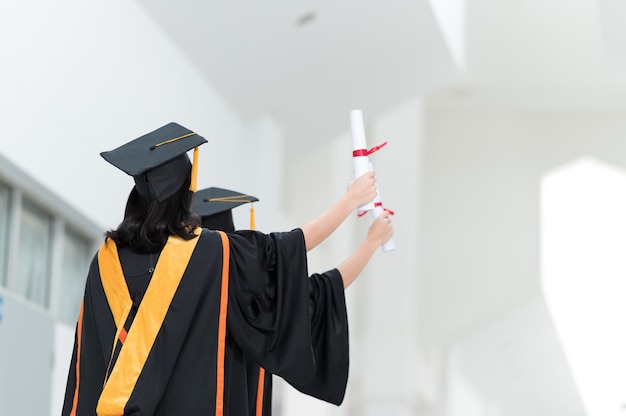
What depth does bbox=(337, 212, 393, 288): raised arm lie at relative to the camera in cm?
414

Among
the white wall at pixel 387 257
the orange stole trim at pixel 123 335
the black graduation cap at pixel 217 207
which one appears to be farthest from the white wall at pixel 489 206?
the orange stole trim at pixel 123 335

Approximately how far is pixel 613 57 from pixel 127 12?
4684 millimetres

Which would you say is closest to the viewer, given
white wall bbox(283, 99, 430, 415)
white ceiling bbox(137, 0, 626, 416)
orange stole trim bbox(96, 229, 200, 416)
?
orange stole trim bbox(96, 229, 200, 416)

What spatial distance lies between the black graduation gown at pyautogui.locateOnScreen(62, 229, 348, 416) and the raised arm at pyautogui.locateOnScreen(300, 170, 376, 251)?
0.07 metres

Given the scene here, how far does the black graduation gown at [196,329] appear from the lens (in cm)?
358

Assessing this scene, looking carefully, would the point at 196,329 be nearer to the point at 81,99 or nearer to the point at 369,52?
the point at 81,99

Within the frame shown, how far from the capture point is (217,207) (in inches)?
192

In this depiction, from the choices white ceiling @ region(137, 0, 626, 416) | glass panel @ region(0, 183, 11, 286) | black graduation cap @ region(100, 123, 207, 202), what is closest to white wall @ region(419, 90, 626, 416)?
white ceiling @ region(137, 0, 626, 416)

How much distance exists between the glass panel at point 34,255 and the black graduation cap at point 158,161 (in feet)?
9.60

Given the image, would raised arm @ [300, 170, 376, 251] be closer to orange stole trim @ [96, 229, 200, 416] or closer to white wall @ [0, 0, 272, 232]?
orange stole trim @ [96, 229, 200, 416]

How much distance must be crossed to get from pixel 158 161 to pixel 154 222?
0.66ft

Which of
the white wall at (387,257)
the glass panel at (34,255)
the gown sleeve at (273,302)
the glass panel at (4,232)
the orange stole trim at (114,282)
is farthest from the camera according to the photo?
the white wall at (387,257)

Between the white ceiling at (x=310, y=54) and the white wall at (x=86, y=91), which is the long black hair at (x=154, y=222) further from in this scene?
the white ceiling at (x=310, y=54)

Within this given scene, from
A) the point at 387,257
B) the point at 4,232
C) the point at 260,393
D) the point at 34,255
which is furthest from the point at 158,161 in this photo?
the point at 387,257
